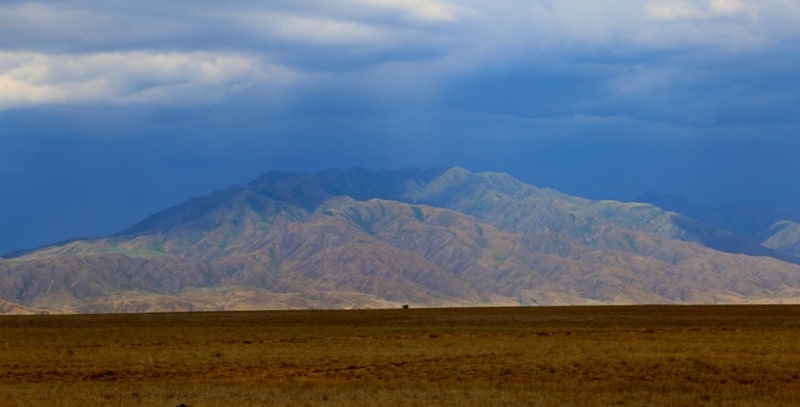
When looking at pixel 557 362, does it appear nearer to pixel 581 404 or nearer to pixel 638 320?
pixel 581 404

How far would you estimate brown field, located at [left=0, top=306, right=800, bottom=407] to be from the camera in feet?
118

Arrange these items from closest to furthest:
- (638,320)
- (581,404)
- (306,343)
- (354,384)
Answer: (581,404) < (354,384) < (306,343) < (638,320)

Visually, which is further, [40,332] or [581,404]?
[40,332]

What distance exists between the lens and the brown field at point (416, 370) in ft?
118

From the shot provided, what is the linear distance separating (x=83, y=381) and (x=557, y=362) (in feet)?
64.9

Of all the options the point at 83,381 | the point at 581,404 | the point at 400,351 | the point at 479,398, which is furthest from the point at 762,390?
the point at 83,381

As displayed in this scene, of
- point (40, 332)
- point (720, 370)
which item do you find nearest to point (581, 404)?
point (720, 370)

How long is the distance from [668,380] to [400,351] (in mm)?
16096

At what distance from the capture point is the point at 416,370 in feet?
146

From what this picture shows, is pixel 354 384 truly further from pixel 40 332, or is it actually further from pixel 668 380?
pixel 40 332

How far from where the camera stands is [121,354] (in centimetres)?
5422

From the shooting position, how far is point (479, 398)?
35.8 m

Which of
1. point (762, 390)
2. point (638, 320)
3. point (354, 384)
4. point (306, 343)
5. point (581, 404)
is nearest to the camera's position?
point (581, 404)

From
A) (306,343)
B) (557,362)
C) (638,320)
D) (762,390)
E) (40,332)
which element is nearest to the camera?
(762,390)
